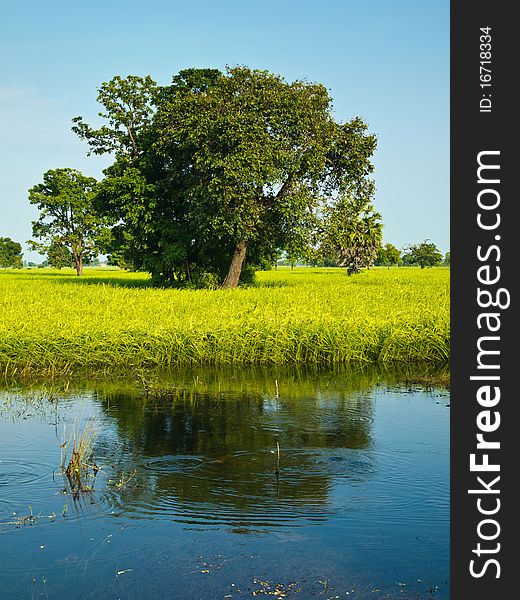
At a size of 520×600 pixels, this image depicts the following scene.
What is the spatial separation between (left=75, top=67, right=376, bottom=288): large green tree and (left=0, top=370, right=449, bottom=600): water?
809 inches

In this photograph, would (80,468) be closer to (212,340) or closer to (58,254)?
(212,340)

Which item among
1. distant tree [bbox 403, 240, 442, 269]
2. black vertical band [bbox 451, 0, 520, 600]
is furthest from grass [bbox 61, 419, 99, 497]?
distant tree [bbox 403, 240, 442, 269]

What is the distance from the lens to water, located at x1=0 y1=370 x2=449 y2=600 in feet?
20.0

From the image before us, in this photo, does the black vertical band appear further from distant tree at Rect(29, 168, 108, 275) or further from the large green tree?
distant tree at Rect(29, 168, 108, 275)

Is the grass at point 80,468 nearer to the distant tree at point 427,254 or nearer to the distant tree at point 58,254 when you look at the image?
the distant tree at point 58,254

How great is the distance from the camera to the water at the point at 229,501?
20.0 ft

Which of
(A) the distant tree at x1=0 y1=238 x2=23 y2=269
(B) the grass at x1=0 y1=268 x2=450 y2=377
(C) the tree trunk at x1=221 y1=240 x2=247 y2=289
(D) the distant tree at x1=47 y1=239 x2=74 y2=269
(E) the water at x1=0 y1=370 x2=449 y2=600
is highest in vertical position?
(A) the distant tree at x1=0 y1=238 x2=23 y2=269

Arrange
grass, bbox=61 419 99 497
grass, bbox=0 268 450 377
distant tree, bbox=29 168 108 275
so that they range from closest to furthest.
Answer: grass, bbox=61 419 99 497, grass, bbox=0 268 450 377, distant tree, bbox=29 168 108 275

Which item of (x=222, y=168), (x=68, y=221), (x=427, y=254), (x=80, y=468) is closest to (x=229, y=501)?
(x=80, y=468)

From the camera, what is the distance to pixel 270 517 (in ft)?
23.7

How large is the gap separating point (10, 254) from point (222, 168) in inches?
4449

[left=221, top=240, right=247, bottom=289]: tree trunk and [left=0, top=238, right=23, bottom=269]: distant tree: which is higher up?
[left=0, top=238, right=23, bottom=269]: distant tree

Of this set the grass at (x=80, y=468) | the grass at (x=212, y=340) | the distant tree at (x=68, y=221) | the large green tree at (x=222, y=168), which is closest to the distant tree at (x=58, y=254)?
the distant tree at (x=68, y=221)

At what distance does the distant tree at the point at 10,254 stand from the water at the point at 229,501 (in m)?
128
